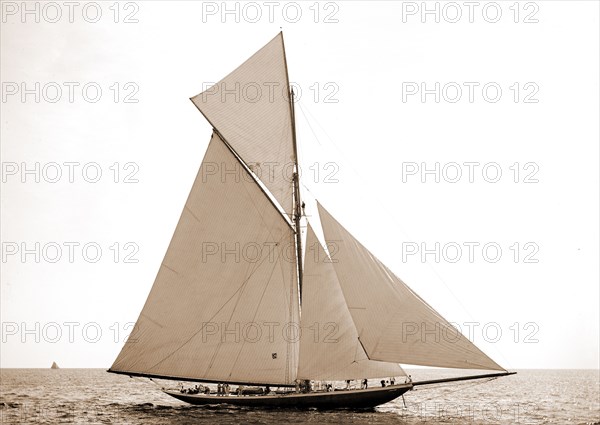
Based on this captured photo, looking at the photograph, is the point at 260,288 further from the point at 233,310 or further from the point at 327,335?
the point at 327,335

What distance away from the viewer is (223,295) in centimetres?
4484

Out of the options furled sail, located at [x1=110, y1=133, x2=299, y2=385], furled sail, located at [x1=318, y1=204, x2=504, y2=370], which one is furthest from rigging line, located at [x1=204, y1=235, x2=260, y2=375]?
furled sail, located at [x1=318, y1=204, x2=504, y2=370]

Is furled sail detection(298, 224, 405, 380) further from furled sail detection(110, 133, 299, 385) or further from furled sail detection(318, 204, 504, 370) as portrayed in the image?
furled sail detection(110, 133, 299, 385)

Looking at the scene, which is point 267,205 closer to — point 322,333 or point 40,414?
point 322,333

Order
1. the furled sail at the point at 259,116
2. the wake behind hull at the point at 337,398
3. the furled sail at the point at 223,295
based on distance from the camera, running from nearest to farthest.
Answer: the wake behind hull at the point at 337,398 → the furled sail at the point at 223,295 → the furled sail at the point at 259,116

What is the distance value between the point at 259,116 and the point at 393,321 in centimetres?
1590

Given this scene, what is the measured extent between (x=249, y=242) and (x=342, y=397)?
1080 centimetres

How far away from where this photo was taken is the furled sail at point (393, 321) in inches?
1464

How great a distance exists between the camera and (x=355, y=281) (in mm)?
40031

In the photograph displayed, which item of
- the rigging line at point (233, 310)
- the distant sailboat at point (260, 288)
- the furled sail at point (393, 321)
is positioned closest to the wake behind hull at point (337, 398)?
the distant sailboat at point (260, 288)

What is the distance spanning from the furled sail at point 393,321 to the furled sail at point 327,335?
1405 millimetres

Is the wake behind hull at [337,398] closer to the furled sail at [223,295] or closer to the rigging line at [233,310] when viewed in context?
the furled sail at [223,295]

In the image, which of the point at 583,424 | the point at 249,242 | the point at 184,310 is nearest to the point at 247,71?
the point at 249,242

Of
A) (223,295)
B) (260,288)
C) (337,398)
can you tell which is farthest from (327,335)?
(223,295)
